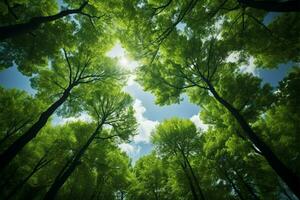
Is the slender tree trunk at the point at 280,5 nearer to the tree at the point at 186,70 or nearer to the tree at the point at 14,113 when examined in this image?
the tree at the point at 186,70

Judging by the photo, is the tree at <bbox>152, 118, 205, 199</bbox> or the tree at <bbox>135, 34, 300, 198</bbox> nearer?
the tree at <bbox>135, 34, 300, 198</bbox>

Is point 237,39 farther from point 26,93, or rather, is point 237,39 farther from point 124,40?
point 26,93

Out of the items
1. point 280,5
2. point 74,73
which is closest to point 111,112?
point 74,73

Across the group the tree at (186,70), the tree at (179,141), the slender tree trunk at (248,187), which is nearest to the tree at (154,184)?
the tree at (179,141)

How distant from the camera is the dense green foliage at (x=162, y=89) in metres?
7.59

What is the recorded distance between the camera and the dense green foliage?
7.59 metres

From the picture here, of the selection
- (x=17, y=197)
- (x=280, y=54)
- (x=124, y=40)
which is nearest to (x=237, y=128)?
(x=280, y=54)

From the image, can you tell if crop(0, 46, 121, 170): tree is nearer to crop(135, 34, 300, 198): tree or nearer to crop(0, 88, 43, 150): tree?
crop(135, 34, 300, 198): tree

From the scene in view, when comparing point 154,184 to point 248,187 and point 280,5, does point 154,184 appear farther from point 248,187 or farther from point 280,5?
point 280,5

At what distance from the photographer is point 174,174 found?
1731 centimetres

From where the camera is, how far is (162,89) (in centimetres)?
1069

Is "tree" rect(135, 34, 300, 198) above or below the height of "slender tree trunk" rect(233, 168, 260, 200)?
above

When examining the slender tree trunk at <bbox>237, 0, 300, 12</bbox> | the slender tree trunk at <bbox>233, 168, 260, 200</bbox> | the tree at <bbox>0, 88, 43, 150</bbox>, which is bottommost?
the slender tree trunk at <bbox>237, 0, 300, 12</bbox>

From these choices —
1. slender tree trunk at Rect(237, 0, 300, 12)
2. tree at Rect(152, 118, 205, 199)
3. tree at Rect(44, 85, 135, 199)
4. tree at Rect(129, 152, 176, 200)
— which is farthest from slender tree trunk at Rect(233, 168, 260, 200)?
slender tree trunk at Rect(237, 0, 300, 12)
